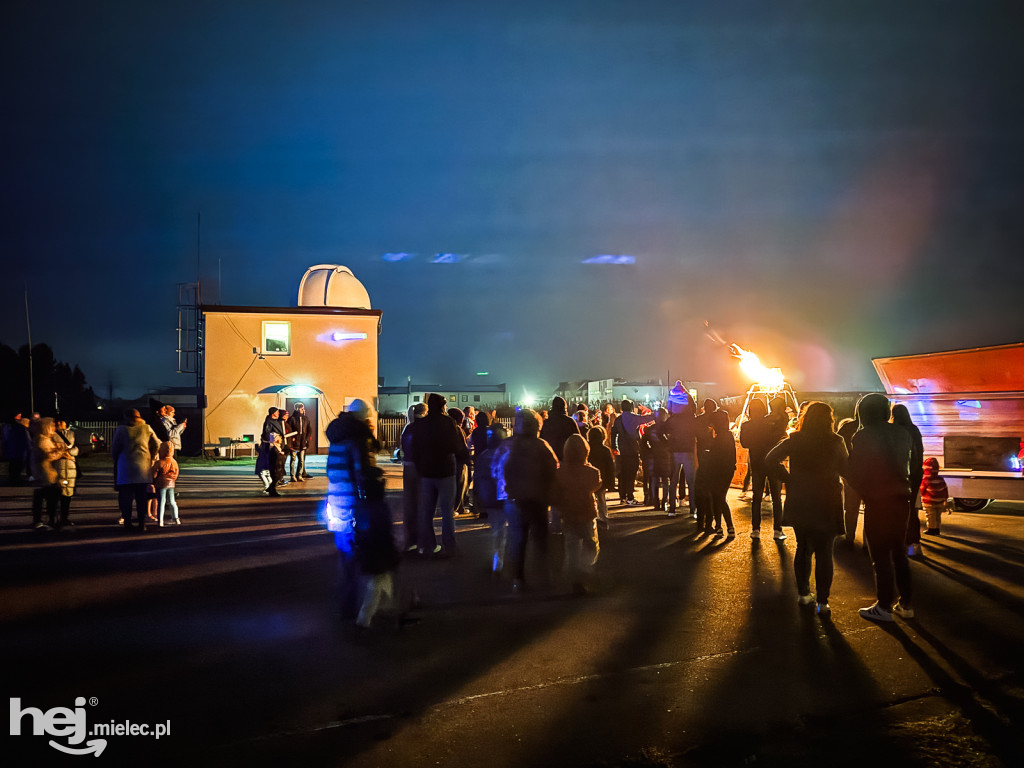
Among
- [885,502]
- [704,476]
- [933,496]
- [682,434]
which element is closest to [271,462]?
[682,434]

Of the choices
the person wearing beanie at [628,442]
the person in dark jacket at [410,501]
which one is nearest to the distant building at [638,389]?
the person wearing beanie at [628,442]

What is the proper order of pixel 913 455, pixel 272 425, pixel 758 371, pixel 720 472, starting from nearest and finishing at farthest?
pixel 913 455 < pixel 720 472 < pixel 272 425 < pixel 758 371

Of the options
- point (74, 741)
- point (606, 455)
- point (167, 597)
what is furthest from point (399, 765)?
point (606, 455)

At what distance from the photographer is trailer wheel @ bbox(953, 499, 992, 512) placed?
11.1 metres

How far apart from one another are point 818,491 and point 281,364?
2497 centimetres

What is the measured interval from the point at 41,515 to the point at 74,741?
26.9ft

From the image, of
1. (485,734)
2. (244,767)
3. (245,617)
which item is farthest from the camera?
(245,617)

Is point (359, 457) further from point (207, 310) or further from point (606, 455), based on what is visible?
point (207, 310)

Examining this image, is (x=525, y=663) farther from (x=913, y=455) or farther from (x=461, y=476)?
(x=461, y=476)

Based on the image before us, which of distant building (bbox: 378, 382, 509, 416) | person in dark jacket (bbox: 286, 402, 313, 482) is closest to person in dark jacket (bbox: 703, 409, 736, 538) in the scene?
person in dark jacket (bbox: 286, 402, 313, 482)

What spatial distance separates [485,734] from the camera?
139 inches

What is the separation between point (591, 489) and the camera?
6.45 m

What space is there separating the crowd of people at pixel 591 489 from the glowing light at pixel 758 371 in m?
5.16

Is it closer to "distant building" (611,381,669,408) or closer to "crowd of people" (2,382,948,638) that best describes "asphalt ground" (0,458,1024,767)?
"crowd of people" (2,382,948,638)
